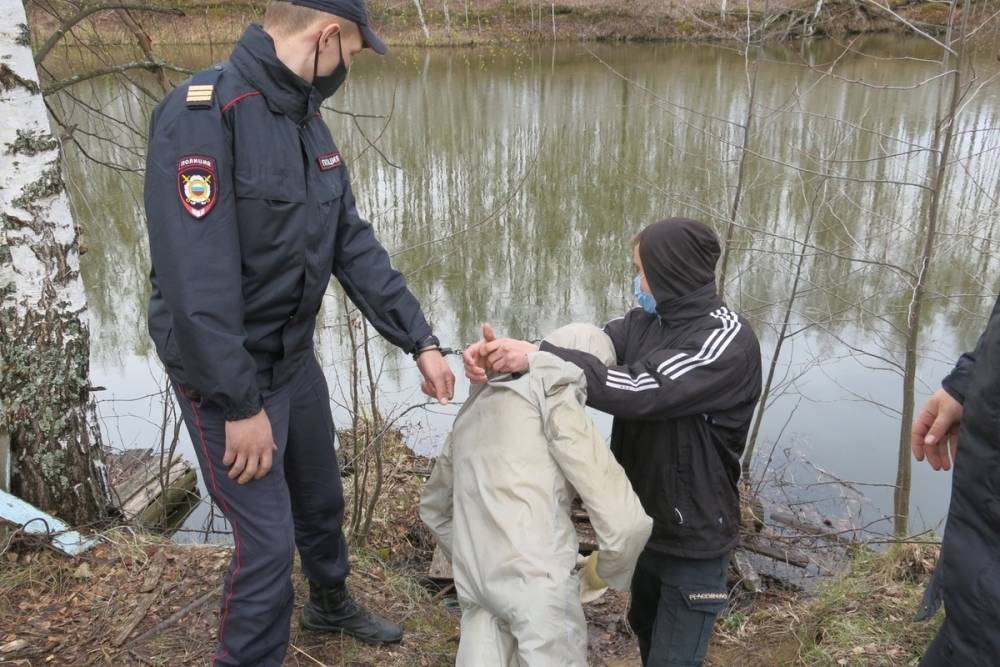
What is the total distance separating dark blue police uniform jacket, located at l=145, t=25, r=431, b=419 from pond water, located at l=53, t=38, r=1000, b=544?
5.55 ft

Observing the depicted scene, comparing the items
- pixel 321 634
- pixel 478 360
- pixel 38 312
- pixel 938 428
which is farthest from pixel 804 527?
pixel 38 312

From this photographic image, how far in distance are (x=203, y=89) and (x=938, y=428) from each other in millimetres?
1800

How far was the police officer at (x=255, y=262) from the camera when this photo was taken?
164 centimetres

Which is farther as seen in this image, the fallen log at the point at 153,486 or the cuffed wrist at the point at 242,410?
the fallen log at the point at 153,486

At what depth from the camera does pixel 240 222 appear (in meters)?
1.73

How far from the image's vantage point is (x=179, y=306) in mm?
1632

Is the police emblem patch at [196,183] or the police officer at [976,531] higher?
the police emblem patch at [196,183]

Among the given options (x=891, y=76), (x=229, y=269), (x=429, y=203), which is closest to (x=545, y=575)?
(x=229, y=269)

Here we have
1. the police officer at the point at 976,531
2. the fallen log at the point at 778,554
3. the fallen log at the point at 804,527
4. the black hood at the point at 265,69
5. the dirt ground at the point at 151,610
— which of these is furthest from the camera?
the fallen log at the point at 804,527

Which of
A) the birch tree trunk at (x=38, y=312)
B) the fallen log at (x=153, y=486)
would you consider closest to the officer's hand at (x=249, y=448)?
the birch tree trunk at (x=38, y=312)

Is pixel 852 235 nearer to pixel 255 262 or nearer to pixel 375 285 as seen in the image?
pixel 375 285

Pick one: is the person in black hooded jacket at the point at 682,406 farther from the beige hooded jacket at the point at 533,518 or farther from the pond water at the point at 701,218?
the pond water at the point at 701,218

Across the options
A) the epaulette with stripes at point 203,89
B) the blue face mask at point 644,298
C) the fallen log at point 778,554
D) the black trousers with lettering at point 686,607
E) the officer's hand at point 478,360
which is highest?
the epaulette with stripes at point 203,89

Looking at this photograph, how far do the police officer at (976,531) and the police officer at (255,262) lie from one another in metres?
1.22
